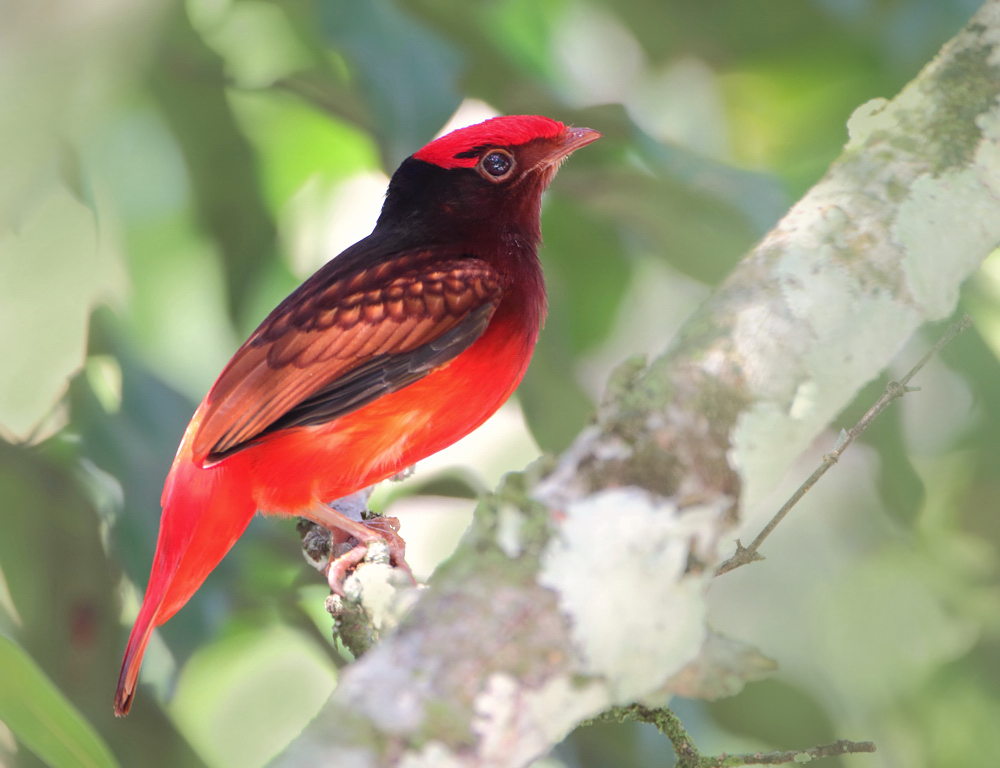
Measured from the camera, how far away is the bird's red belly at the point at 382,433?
1.75m

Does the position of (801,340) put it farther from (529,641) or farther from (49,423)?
(49,423)

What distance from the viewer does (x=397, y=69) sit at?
2.70m

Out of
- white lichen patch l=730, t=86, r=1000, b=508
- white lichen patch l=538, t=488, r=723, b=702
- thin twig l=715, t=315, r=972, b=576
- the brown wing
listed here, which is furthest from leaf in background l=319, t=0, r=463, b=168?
white lichen patch l=538, t=488, r=723, b=702

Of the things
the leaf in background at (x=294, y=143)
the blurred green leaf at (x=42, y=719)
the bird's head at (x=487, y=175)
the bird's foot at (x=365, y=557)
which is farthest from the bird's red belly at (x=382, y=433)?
the leaf in background at (x=294, y=143)

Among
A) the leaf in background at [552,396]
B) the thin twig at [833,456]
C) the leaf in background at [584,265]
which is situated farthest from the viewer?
the leaf in background at [584,265]

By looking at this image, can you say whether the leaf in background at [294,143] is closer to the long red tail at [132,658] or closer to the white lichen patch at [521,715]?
the long red tail at [132,658]

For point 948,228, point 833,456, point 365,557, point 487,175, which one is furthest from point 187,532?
point 948,228

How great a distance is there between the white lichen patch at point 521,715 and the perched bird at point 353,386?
873mm

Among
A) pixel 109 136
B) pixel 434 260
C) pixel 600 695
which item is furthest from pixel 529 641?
pixel 109 136

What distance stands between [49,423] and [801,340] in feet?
7.22

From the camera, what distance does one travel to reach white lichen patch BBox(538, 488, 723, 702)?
0.97m

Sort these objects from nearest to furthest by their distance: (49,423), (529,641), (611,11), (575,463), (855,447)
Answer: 1. (529,641)
2. (575,463)
3. (49,423)
4. (855,447)
5. (611,11)

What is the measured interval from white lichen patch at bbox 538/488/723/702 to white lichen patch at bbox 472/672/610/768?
0.03 metres

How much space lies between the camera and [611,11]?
3107mm
